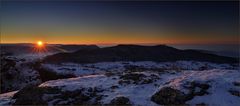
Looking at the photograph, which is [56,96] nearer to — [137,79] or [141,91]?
[141,91]

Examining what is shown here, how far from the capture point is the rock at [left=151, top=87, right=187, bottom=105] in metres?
16.6

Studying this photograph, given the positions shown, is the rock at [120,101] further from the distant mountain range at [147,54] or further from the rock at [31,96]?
the distant mountain range at [147,54]

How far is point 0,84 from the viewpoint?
115ft

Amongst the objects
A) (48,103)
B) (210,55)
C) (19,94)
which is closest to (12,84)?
(19,94)

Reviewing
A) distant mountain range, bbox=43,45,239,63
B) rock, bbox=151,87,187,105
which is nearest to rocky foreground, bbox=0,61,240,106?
rock, bbox=151,87,187,105

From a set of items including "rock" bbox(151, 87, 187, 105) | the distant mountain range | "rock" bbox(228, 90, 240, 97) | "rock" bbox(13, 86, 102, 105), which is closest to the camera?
"rock" bbox(151, 87, 187, 105)

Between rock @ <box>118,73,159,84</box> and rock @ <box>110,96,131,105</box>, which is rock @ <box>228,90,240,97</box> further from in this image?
rock @ <box>110,96,131,105</box>

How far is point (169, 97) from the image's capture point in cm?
1703

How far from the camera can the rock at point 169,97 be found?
16.6m

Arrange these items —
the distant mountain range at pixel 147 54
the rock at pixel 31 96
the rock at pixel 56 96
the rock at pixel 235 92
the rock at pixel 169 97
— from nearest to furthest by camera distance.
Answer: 1. the rock at pixel 169 97
2. the rock at pixel 235 92
3. the rock at pixel 56 96
4. the rock at pixel 31 96
5. the distant mountain range at pixel 147 54

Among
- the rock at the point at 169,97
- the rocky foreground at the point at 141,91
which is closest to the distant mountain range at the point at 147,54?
the rocky foreground at the point at 141,91

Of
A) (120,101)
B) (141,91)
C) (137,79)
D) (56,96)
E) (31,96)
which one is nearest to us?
(120,101)

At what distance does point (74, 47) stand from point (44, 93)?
112 m

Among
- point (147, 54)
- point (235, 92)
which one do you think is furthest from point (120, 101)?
point (147, 54)
